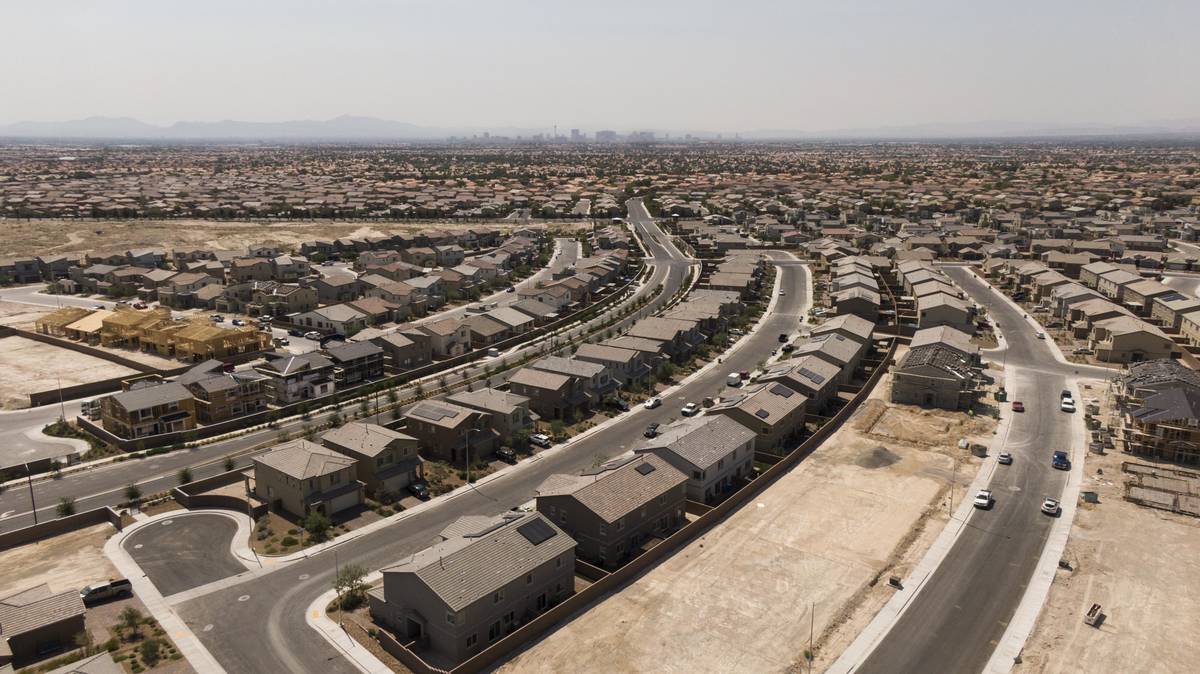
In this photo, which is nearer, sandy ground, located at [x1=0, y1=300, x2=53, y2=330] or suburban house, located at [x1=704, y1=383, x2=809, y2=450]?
suburban house, located at [x1=704, y1=383, x2=809, y2=450]

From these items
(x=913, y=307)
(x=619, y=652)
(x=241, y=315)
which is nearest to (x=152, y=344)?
(x=241, y=315)

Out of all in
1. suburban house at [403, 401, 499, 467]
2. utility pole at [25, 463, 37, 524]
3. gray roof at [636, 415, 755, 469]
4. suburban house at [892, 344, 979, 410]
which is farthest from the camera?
suburban house at [892, 344, 979, 410]

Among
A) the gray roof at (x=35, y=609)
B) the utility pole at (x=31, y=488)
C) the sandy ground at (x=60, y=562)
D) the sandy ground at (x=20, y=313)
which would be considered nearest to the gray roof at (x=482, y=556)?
the gray roof at (x=35, y=609)

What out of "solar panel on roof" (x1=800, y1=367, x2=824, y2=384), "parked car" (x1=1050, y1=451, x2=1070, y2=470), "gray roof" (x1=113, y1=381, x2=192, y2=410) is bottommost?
"parked car" (x1=1050, y1=451, x2=1070, y2=470)

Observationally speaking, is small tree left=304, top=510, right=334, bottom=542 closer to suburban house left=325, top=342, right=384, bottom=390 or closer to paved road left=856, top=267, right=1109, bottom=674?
suburban house left=325, top=342, right=384, bottom=390

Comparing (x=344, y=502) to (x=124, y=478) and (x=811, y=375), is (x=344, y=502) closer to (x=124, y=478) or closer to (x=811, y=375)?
(x=124, y=478)

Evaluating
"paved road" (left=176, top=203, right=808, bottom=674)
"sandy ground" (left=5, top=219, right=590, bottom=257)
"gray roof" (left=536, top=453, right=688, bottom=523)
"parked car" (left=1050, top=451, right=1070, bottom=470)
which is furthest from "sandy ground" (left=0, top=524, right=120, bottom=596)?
"sandy ground" (left=5, top=219, right=590, bottom=257)
